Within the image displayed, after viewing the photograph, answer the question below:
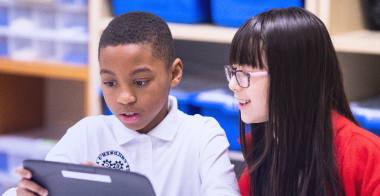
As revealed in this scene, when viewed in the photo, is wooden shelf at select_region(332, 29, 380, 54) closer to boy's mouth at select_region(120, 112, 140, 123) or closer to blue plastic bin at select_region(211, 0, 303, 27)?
blue plastic bin at select_region(211, 0, 303, 27)

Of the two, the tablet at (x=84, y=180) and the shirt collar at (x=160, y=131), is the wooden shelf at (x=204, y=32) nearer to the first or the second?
the shirt collar at (x=160, y=131)

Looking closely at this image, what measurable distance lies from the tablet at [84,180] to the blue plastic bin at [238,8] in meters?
0.73

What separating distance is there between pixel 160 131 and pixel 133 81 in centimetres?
14

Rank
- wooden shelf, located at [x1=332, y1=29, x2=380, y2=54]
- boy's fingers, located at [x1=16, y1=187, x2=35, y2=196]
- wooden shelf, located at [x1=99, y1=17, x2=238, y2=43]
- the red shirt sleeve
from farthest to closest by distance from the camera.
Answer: wooden shelf, located at [x1=99, y1=17, x2=238, y2=43] < wooden shelf, located at [x1=332, y1=29, x2=380, y2=54] < the red shirt sleeve < boy's fingers, located at [x1=16, y1=187, x2=35, y2=196]

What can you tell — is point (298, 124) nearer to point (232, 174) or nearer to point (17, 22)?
point (232, 174)

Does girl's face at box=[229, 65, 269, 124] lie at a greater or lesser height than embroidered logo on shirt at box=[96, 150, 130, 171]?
greater

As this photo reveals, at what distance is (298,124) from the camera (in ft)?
2.13

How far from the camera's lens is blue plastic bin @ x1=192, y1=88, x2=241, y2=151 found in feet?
3.93

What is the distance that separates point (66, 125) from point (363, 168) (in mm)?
1459

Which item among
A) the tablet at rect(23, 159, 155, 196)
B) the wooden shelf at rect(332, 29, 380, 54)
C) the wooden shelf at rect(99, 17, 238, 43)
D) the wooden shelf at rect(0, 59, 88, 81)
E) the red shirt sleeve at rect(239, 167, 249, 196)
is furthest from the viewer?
the wooden shelf at rect(0, 59, 88, 81)

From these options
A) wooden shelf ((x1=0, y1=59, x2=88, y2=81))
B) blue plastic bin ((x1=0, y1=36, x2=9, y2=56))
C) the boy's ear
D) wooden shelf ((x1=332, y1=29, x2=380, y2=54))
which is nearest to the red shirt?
the boy's ear

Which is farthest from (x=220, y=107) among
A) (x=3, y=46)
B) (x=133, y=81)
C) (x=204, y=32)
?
(x=3, y=46)

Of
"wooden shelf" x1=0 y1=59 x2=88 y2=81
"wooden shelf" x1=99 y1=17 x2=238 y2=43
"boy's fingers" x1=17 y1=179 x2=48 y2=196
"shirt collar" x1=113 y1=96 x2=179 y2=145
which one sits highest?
"wooden shelf" x1=99 y1=17 x2=238 y2=43

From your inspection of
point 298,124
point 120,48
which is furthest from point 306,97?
point 120,48
